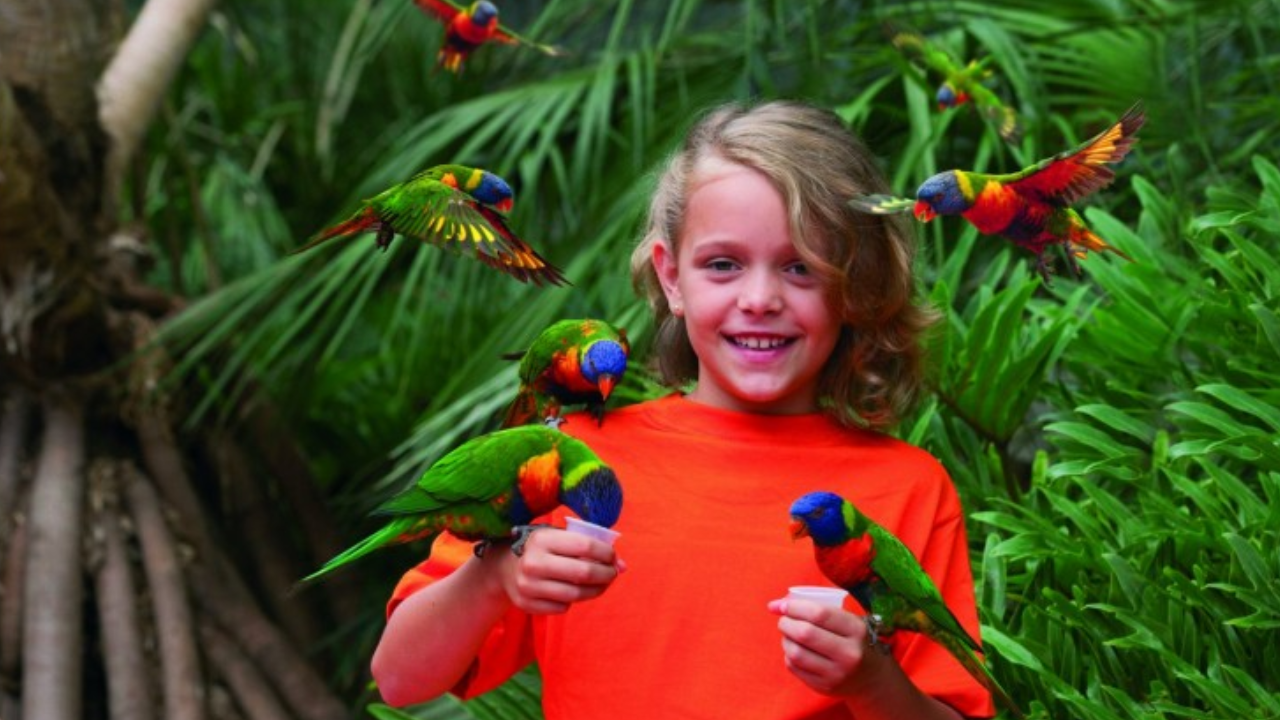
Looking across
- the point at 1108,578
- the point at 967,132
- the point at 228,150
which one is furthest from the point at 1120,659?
the point at 228,150

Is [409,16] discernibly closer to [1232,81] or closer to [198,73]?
[198,73]

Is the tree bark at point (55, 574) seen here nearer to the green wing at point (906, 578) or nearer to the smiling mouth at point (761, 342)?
the smiling mouth at point (761, 342)

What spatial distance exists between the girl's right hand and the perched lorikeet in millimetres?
124

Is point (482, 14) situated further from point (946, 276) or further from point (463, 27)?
point (946, 276)

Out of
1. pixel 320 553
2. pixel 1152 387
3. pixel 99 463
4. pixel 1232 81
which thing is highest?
pixel 1232 81

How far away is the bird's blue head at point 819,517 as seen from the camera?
106cm

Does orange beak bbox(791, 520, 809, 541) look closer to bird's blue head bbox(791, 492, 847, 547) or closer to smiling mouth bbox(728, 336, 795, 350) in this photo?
bird's blue head bbox(791, 492, 847, 547)

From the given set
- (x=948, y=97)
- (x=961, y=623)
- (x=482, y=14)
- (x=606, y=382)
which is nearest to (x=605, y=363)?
(x=606, y=382)

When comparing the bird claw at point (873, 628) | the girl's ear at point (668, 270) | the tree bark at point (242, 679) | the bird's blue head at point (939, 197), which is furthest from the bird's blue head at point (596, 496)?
the tree bark at point (242, 679)

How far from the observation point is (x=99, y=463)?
3.22 m

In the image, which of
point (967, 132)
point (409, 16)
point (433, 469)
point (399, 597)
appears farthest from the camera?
point (409, 16)

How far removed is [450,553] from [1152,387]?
1.25 m

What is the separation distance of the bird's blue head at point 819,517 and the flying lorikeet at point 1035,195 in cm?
21

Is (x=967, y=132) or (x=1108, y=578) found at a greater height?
(x=967, y=132)
